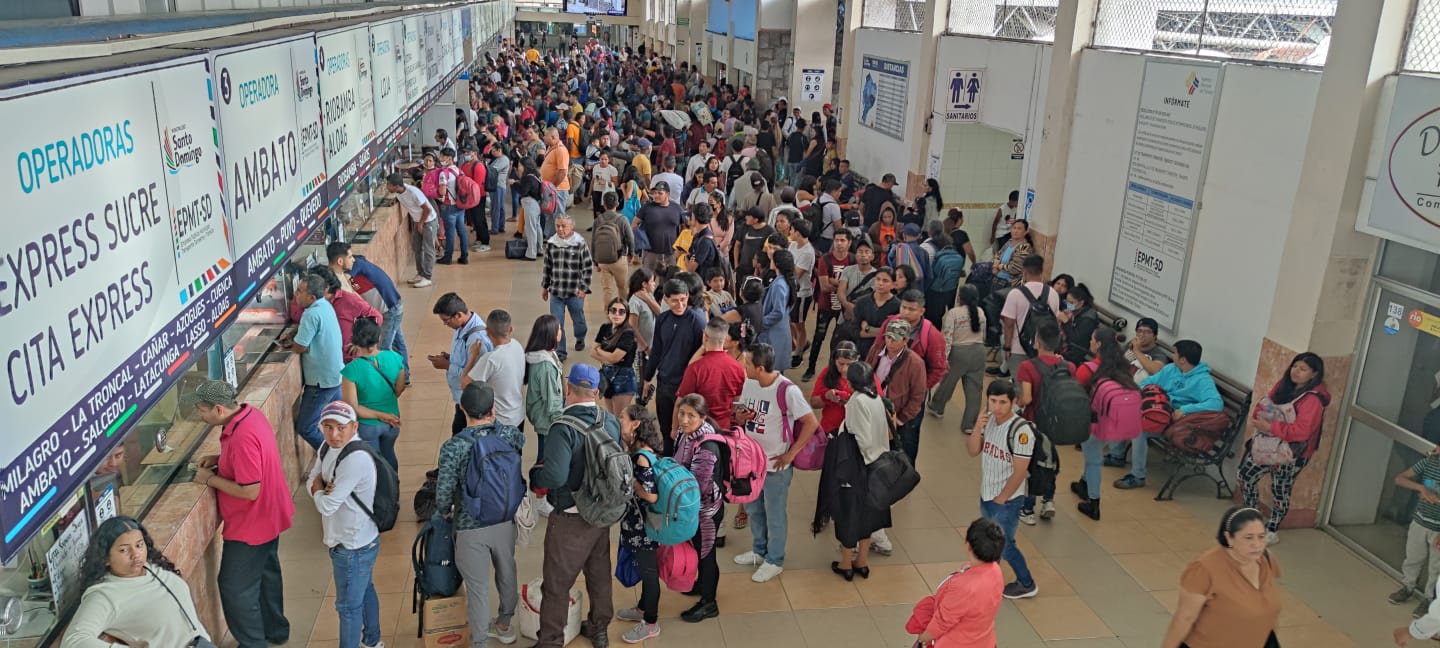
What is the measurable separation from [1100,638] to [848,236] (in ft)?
14.8

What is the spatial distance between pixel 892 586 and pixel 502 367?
2.73m

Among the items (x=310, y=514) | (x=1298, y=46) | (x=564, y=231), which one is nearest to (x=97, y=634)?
(x=310, y=514)

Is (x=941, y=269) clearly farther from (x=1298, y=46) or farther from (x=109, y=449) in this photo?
(x=109, y=449)

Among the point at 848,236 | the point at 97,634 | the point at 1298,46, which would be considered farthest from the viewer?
the point at 848,236

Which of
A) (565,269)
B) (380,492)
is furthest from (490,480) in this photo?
(565,269)

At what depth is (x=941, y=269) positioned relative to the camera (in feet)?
30.1

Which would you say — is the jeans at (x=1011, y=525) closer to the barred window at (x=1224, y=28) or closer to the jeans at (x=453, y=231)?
the barred window at (x=1224, y=28)

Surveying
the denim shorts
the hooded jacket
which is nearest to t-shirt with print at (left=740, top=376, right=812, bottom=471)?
the denim shorts

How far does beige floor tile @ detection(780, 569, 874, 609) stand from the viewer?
597 centimetres

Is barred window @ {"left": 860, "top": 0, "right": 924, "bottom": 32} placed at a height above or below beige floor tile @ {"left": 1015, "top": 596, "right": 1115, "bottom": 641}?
above

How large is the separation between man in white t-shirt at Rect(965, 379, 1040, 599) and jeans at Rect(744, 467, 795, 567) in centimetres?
113

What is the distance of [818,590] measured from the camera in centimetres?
611

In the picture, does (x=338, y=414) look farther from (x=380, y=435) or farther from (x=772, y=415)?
(x=772, y=415)

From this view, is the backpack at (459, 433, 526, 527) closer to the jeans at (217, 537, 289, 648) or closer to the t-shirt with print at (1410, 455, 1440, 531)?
the jeans at (217, 537, 289, 648)
